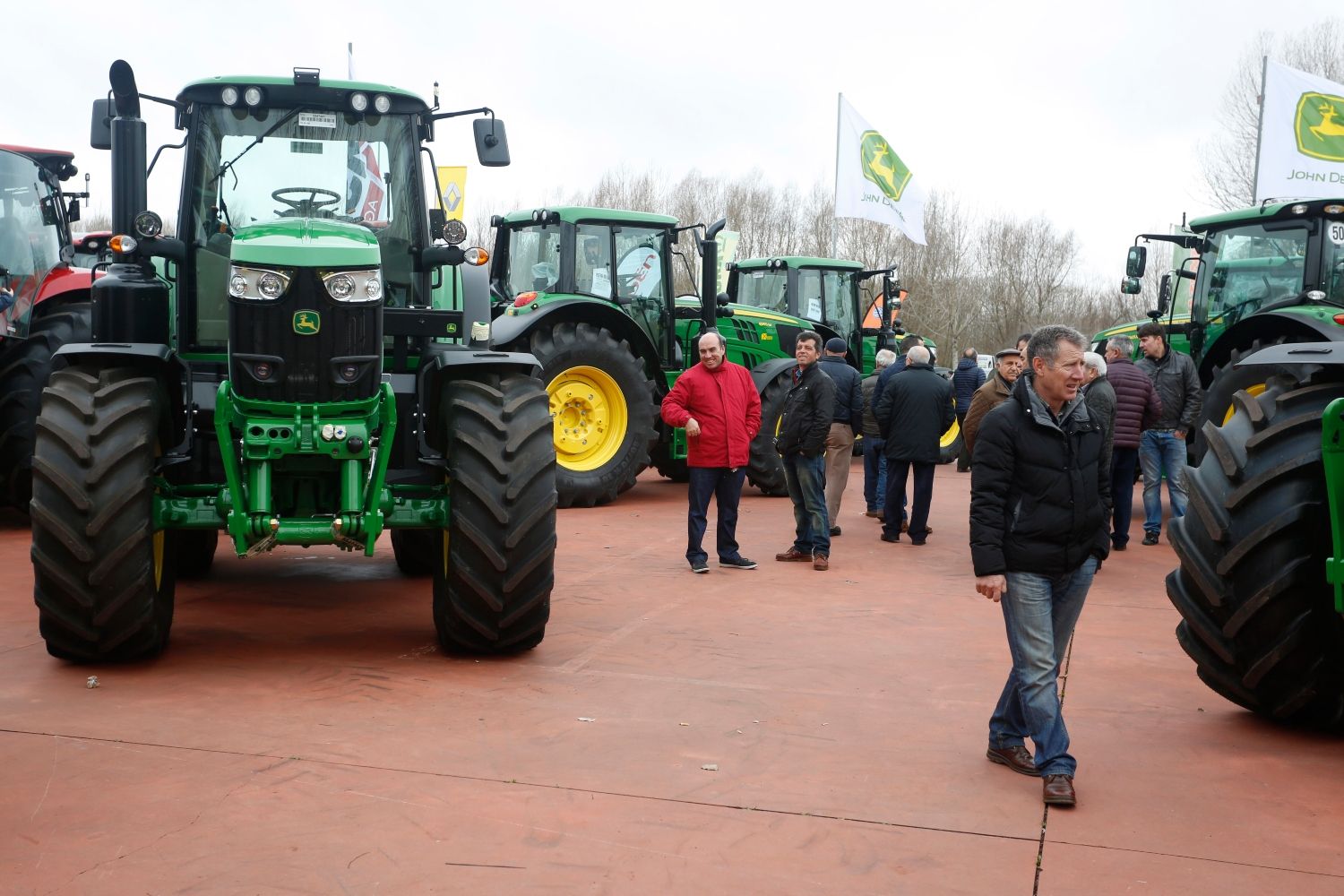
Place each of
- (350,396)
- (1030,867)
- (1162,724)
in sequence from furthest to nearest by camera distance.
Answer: (350,396) → (1162,724) → (1030,867)

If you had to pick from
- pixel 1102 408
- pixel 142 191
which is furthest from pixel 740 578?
pixel 142 191

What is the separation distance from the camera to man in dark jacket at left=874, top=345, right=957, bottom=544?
1156cm

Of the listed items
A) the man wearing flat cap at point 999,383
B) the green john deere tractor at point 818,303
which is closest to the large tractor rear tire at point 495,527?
the man wearing flat cap at point 999,383

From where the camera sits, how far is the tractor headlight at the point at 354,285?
630 centimetres

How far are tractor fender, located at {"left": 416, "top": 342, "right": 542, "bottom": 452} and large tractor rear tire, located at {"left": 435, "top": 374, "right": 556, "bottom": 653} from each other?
0.60 ft

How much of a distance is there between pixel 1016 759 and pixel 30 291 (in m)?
9.24

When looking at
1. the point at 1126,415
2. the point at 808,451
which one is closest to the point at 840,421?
the point at 808,451

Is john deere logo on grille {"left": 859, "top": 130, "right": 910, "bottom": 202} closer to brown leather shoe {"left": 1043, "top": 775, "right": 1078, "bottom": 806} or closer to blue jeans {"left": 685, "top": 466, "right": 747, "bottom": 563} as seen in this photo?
blue jeans {"left": 685, "top": 466, "right": 747, "bottom": 563}

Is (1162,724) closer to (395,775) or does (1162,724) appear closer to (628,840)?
(628,840)

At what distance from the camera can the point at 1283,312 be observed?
11.7 meters

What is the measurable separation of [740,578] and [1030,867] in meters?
5.44

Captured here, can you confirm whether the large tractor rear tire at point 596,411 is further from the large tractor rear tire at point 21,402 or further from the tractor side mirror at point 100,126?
the tractor side mirror at point 100,126

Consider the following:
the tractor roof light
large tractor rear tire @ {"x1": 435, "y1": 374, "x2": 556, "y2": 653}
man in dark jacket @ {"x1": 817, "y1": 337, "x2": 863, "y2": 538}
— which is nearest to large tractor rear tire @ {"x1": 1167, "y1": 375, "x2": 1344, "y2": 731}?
large tractor rear tire @ {"x1": 435, "y1": 374, "x2": 556, "y2": 653}

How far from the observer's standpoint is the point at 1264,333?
40.3ft
